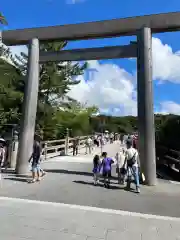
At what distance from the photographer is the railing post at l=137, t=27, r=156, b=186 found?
898cm

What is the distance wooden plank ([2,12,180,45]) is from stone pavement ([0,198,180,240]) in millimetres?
6800

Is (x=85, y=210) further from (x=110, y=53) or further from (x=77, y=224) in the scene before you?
(x=110, y=53)

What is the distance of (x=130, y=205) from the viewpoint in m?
6.38

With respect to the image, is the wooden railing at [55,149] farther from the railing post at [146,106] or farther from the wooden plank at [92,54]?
the railing post at [146,106]

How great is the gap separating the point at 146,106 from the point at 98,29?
3577 millimetres

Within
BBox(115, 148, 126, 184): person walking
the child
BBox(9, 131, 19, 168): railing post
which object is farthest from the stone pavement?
BBox(9, 131, 19, 168): railing post

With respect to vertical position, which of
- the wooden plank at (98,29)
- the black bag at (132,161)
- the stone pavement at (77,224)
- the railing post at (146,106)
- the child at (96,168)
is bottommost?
the stone pavement at (77,224)

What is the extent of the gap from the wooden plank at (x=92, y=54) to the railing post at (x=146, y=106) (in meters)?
0.46

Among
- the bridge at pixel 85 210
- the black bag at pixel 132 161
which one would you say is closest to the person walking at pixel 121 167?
the bridge at pixel 85 210

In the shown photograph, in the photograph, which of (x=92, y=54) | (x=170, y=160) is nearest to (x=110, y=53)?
(x=92, y=54)

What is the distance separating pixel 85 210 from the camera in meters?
5.79

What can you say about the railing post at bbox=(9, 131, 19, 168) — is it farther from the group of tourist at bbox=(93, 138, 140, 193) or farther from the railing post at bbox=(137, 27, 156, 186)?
the railing post at bbox=(137, 27, 156, 186)

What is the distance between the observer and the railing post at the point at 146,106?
353 inches

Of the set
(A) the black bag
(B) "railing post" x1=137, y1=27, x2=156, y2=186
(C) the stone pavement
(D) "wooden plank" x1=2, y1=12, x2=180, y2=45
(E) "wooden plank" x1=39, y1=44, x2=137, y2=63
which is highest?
(D) "wooden plank" x1=2, y1=12, x2=180, y2=45
